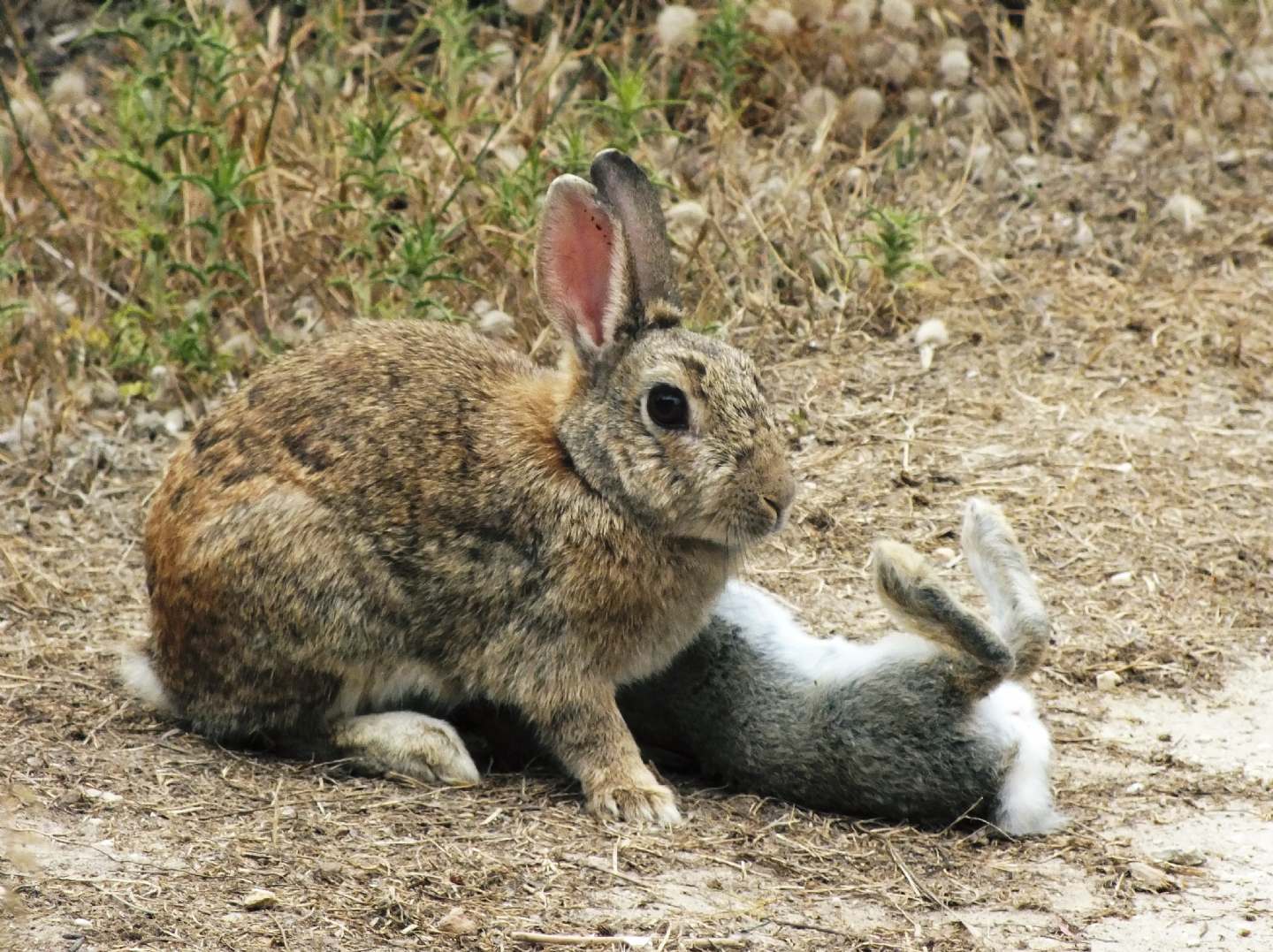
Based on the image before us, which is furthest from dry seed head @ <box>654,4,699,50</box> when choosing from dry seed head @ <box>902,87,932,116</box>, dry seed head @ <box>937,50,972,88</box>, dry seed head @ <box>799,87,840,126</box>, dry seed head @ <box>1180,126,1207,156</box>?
dry seed head @ <box>1180,126,1207,156</box>

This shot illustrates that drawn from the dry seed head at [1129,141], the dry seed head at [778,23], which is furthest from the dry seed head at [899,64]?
the dry seed head at [1129,141]

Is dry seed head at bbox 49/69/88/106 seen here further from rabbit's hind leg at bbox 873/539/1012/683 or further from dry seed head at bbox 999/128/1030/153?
rabbit's hind leg at bbox 873/539/1012/683

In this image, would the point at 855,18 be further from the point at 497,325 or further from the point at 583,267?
the point at 583,267

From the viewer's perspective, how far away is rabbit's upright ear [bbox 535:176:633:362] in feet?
15.7

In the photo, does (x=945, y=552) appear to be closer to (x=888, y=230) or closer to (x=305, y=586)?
(x=888, y=230)

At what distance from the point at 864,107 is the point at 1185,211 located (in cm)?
143

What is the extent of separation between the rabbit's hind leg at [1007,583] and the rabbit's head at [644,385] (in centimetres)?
69

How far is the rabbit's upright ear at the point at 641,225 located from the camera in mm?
4816

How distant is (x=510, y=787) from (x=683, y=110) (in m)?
4.09

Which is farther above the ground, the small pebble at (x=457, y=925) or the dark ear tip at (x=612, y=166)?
the dark ear tip at (x=612, y=166)

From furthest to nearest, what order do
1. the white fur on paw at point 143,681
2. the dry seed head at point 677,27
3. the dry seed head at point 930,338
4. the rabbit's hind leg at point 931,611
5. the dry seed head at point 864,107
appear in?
the dry seed head at point 864,107 < the dry seed head at point 677,27 < the dry seed head at point 930,338 < the white fur on paw at point 143,681 < the rabbit's hind leg at point 931,611

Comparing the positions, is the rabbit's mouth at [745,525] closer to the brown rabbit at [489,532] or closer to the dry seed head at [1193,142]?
the brown rabbit at [489,532]

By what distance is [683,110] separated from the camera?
8.08 m

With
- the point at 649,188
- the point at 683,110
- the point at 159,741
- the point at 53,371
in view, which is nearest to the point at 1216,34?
the point at 683,110
